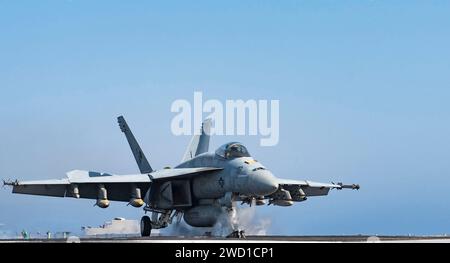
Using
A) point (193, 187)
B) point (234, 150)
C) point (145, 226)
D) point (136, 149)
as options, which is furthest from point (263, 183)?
point (136, 149)

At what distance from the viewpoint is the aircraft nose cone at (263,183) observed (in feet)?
107

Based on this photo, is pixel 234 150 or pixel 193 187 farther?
pixel 193 187

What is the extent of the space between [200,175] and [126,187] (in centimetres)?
602

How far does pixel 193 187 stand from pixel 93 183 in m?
5.46

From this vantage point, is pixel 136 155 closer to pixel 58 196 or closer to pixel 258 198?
pixel 58 196

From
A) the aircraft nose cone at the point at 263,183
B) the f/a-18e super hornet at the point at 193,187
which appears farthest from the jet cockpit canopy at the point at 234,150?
the aircraft nose cone at the point at 263,183

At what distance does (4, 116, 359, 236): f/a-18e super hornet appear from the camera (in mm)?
34125

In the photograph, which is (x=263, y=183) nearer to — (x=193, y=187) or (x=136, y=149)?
(x=193, y=187)

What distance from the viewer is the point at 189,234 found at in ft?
126

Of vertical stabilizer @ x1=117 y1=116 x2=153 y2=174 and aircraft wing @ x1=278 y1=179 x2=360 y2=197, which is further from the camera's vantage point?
vertical stabilizer @ x1=117 y1=116 x2=153 y2=174

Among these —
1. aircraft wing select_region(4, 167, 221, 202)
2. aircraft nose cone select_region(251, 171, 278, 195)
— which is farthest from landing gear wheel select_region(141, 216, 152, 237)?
aircraft nose cone select_region(251, 171, 278, 195)

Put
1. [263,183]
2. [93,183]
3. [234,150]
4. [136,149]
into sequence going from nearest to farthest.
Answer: [263,183] < [234,150] < [93,183] < [136,149]

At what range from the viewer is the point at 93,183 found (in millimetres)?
38469

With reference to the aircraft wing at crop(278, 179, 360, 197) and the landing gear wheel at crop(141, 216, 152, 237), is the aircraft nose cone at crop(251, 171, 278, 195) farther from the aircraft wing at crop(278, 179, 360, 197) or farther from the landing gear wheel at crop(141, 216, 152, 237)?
the landing gear wheel at crop(141, 216, 152, 237)
